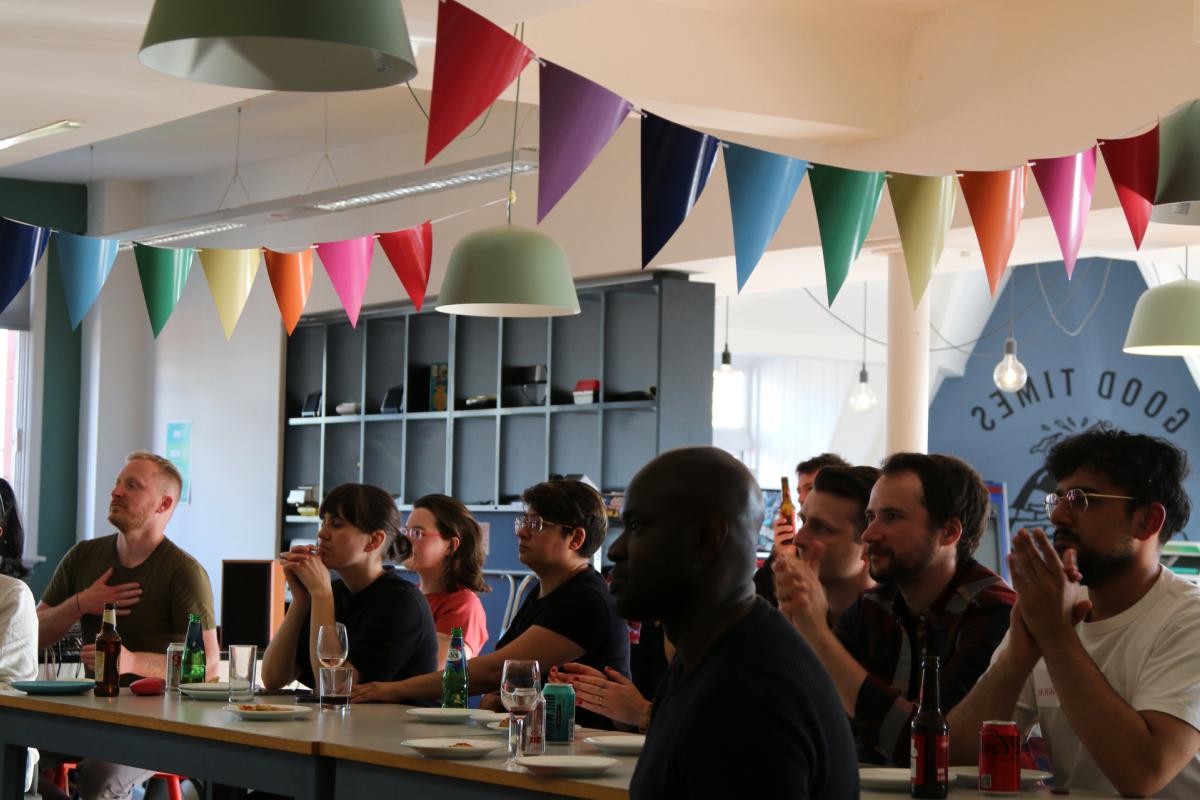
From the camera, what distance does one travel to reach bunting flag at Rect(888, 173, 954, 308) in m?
4.68

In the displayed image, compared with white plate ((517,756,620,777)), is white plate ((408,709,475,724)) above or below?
below

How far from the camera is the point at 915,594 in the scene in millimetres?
3248

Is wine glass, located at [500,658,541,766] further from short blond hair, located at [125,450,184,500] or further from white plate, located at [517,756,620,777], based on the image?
short blond hair, located at [125,450,184,500]

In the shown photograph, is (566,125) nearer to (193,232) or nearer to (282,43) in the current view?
(282,43)

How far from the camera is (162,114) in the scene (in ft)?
20.1

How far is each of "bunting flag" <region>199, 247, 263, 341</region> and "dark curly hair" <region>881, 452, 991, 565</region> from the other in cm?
349

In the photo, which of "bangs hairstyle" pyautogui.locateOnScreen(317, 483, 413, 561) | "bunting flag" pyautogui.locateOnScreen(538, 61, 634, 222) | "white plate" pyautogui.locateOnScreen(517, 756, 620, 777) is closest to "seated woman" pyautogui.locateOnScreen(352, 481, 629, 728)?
"bangs hairstyle" pyautogui.locateOnScreen(317, 483, 413, 561)

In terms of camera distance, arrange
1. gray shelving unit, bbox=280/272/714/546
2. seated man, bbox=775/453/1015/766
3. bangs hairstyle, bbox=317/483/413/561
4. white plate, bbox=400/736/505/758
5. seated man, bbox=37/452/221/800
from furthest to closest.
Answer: gray shelving unit, bbox=280/272/714/546
seated man, bbox=37/452/221/800
bangs hairstyle, bbox=317/483/413/561
seated man, bbox=775/453/1015/766
white plate, bbox=400/736/505/758

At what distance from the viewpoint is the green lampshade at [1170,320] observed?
6031 mm

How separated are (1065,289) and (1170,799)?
34.4ft

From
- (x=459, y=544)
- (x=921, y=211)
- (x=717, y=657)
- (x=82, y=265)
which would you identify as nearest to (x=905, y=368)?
(x=921, y=211)

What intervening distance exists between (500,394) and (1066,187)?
486cm

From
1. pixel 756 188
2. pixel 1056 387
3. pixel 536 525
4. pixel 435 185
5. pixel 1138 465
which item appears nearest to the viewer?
pixel 1138 465

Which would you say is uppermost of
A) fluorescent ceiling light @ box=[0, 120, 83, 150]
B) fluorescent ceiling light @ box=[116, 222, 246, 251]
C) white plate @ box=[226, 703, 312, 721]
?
fluorescent ceiling light @ box=[0, 120, 83, 150]
